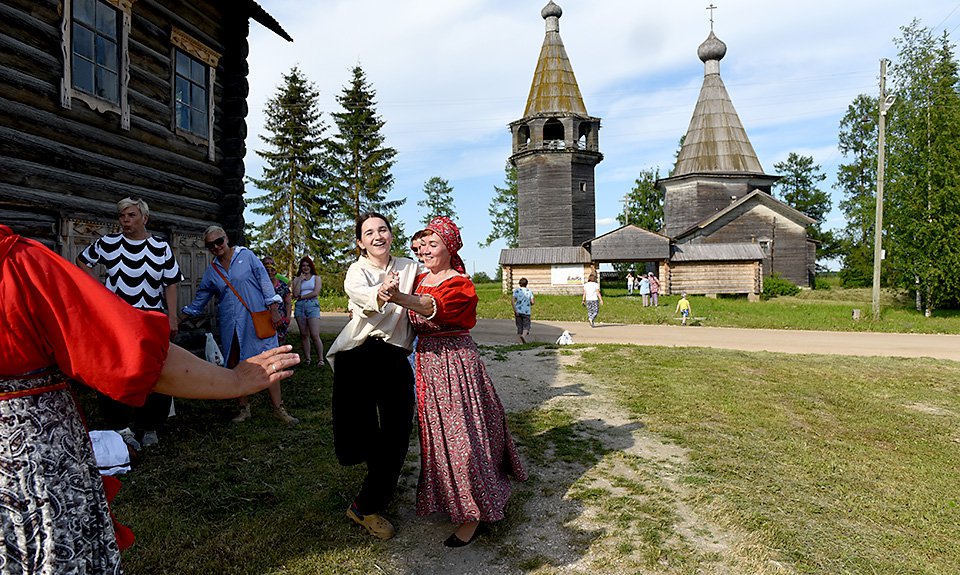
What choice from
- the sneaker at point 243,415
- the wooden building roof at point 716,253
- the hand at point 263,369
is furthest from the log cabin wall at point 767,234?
the hand at point 263,369

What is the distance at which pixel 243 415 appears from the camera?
620cm

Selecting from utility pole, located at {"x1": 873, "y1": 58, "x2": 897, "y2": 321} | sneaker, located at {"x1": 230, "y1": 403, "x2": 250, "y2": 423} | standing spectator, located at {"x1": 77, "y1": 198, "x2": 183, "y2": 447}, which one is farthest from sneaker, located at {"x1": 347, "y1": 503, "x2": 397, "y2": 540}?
utility pole, located at {"x1": 873, "y1": 58, "x2": 897, "y2": 321}

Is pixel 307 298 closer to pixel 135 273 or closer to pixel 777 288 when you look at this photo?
pixel 135 273

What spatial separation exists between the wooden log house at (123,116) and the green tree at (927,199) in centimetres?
2413

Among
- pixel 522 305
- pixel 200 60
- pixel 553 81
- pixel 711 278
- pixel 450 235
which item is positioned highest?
pixel 553 81

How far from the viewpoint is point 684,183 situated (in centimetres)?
4022

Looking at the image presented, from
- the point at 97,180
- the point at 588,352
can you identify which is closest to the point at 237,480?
the point at 97,180

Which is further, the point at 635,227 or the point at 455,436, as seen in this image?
the point at 635,227

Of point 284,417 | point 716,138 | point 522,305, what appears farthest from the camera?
point 716,138

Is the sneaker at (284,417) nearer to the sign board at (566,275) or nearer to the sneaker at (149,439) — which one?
the sneaker at (149,439)

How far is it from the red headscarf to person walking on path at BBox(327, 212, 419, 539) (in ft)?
1.19

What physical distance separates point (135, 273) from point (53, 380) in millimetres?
3676

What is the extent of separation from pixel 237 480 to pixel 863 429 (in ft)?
20.7


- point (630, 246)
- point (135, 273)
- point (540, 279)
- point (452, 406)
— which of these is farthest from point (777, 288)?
point (135, 273)
